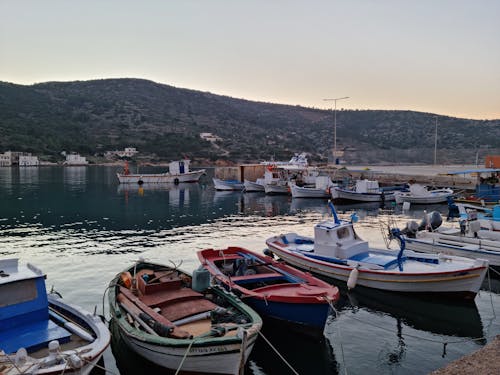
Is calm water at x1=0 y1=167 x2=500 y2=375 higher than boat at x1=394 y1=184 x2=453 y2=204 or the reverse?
the reverse

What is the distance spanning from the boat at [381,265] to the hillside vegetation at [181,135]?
124m

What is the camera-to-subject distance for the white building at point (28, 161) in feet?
407

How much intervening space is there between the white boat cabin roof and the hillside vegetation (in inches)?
5203

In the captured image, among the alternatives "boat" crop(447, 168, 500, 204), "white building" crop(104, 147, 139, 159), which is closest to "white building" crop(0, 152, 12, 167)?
"white building" crop(104, 147, 139, 159)

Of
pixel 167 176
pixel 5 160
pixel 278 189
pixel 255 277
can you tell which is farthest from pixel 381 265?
pixel 5 160

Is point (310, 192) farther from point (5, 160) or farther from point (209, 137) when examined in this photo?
point (209, 137)

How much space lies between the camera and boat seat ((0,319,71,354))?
30.2 feet

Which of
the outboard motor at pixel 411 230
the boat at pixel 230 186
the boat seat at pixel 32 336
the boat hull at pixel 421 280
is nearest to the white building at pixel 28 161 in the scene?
the boat at pixel 230 186

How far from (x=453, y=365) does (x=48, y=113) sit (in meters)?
187

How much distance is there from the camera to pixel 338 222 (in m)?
18.3

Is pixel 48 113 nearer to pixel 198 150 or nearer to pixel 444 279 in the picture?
pixel 198 150

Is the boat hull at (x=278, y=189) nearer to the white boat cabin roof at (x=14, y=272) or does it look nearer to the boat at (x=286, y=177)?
the boat at (x=286, y=177)

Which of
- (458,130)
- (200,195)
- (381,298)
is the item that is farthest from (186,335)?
(458,130)

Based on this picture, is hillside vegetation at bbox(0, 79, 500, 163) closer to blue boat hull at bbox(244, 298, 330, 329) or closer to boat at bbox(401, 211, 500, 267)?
boat at bbox(401, 211, 500, 267)
